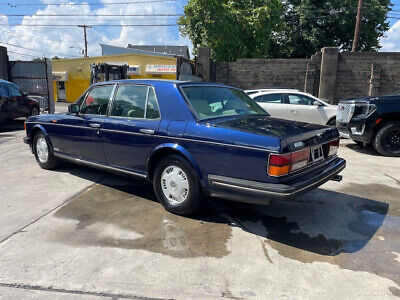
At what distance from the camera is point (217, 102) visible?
12.9ft

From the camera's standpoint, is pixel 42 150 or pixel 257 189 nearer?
pixel 257 189

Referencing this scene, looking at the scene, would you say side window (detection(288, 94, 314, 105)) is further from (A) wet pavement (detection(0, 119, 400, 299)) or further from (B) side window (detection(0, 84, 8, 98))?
(B) side window (detection(0, 84, 8, 98))

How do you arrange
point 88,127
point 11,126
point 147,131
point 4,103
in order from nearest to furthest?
point 147,131 < point 88,127 < point 4,103 < point 11,126

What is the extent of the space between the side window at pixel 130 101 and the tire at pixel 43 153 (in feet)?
6.39

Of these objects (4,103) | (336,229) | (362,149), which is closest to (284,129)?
(336,229)

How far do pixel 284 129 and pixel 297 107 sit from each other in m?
6.83

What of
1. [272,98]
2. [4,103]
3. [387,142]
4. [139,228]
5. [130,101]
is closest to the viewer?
[139,228]

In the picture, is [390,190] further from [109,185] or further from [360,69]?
[360,69]

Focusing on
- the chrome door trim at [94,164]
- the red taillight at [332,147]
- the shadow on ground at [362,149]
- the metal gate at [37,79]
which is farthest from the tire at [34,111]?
the red taillight at [332,147]

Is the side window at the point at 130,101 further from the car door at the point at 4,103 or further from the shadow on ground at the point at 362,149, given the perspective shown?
the car door at the point at 4,103

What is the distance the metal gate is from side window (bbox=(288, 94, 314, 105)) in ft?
36.4

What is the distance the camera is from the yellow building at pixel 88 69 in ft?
82.9

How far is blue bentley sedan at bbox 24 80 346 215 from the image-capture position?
2.99 meters

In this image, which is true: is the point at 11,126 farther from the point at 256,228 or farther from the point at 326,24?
the point at 326,24
